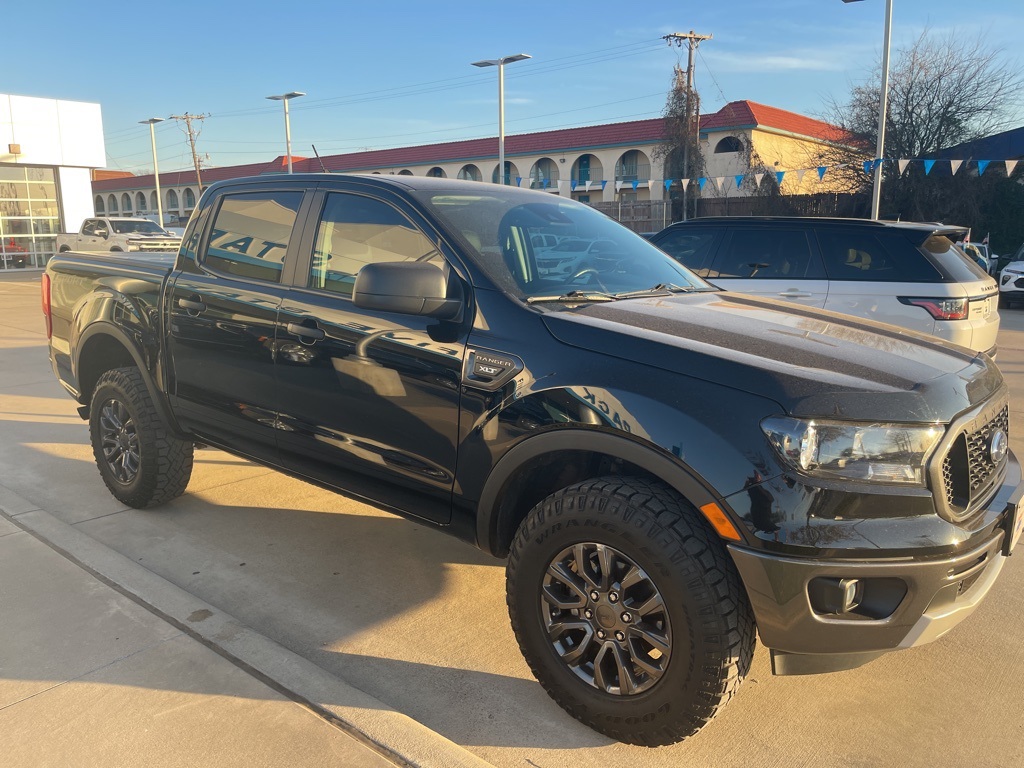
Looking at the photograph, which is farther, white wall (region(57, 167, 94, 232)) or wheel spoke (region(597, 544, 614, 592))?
white wall (region(57, 167, 94, 232))

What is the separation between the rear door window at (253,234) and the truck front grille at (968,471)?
2.80m

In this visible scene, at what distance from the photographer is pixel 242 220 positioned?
4020 millimetres

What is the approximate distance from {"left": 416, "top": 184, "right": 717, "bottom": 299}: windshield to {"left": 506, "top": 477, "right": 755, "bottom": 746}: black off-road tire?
0.88 meters

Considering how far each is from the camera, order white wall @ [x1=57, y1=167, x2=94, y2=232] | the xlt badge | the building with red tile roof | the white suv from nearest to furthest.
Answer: the xlt badge, the white suv, white wall @ [x1=57, y1=167, x2=94, y2=232], the building with red tile roof

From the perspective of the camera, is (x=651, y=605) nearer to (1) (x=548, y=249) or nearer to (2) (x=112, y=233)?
(1) (x=548, y=249)

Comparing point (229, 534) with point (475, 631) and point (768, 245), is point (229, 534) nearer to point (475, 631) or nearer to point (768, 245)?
point (475, 631)

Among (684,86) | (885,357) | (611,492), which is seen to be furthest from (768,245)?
(684,86)

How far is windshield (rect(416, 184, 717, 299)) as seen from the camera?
309 cm

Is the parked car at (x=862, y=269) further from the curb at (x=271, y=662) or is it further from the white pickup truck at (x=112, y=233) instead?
the white pickup truck at (x=112, y=233)

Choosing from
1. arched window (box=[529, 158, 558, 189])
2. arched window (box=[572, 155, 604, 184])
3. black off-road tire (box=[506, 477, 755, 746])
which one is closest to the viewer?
black off-road tire (box=[506, 477, 755, 746])

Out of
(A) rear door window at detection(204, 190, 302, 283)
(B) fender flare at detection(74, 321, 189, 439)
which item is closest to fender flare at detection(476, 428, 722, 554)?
(A) rear door window at detection(204, 190, 302, 283)

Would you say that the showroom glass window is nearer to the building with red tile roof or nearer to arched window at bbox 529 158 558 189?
the building with red tile roof

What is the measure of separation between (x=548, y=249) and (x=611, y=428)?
3.81 ft

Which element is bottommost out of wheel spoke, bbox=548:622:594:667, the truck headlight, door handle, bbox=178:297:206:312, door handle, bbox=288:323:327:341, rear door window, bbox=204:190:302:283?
wheel spoke, bbox=548:622:594:667
